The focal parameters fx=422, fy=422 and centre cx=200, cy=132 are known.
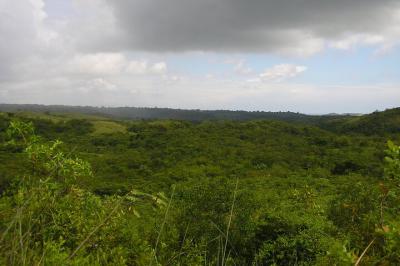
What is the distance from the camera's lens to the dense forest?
9.48ft

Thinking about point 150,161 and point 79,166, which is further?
point 150,161

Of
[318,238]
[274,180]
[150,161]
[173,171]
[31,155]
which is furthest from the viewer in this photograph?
[150,161]

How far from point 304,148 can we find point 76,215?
233ft

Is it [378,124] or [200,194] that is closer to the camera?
[200,194]

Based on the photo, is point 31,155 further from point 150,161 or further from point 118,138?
point 118,138

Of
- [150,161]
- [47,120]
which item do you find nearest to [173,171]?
[150,161]

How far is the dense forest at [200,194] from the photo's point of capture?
9.48 feet

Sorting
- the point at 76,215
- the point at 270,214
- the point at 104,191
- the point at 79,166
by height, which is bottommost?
the point at 104,191

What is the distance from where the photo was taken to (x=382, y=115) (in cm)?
10212

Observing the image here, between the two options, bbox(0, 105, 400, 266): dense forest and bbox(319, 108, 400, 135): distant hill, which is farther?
bbox(319, 108, 400, 135): distant hill

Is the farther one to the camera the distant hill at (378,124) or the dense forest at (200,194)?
the distant hill at (378,124)

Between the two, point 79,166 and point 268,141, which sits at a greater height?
point 79,166

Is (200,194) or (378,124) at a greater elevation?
(200,194)

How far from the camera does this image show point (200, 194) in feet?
52.8
